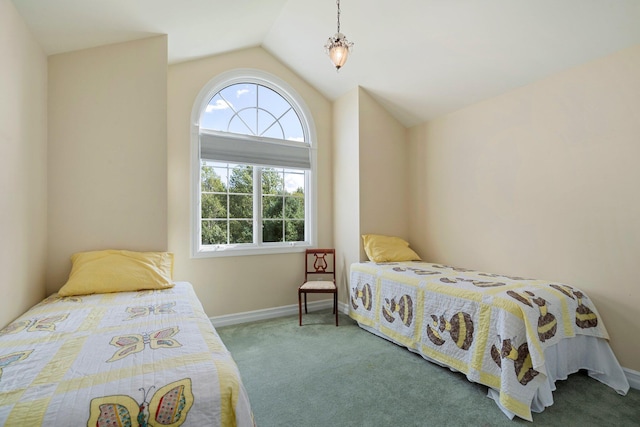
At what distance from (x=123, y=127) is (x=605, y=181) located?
151 inches

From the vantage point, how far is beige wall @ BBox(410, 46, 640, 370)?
219 centimetres

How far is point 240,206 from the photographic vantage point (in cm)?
361

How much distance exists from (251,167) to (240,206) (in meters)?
0.49

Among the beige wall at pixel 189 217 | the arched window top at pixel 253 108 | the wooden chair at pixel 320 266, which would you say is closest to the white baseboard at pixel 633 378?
the wooden chair at pixel 320 266

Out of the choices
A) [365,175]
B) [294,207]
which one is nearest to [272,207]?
[294,207]

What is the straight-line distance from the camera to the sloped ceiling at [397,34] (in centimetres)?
210

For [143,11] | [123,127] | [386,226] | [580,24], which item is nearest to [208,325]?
[123,127]

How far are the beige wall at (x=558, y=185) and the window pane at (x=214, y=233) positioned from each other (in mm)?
2543

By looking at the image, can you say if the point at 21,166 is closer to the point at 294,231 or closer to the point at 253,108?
the point at 253,108

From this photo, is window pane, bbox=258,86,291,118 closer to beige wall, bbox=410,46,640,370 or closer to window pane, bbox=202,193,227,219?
window pane, bbox=202,193,227,219

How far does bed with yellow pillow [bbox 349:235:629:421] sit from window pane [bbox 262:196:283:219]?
5.31 feet

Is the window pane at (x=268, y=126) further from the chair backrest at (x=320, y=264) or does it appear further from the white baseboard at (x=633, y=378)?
the white baseboard at (x=633, y=378)

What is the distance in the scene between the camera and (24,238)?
1944 mm

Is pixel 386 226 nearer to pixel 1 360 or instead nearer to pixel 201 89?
pixel 201 89
